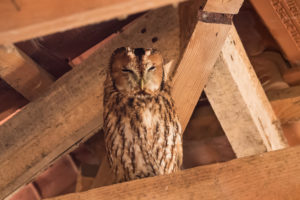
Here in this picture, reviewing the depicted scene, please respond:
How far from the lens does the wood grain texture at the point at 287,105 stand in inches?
75.9

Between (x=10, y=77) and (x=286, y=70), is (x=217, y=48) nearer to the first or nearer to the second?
(x=286, y=70)

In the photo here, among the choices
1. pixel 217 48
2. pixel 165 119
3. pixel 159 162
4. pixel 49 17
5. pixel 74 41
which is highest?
pixel 74 41

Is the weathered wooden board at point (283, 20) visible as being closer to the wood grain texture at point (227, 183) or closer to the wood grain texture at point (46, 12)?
the wood grain texture at point (227, 183)

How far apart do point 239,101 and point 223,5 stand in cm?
41

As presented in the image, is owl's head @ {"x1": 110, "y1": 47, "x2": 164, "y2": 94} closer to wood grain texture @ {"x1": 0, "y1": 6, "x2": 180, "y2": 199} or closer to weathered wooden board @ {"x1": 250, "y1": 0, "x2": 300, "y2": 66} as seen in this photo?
wood grain texture @ {"x1": 0, "y1": 6, "x2": 180, "y2": 199}

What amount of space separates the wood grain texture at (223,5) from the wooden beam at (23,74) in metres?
0.77

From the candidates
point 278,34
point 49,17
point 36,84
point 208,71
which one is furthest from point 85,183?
point 49,17

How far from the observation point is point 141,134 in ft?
5.22

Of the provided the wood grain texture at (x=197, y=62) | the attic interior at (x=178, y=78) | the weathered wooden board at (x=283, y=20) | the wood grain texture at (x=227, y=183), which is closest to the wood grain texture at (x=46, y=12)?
the wood grain texture at (x=227, y=183)

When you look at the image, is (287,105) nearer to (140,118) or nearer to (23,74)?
(140,118)

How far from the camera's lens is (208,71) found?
1567 mm

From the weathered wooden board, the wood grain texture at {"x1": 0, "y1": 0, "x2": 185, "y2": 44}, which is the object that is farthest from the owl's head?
the wood grain texture at {"x1": 0, "y1": 0, "x2": 185, "y2": 44}

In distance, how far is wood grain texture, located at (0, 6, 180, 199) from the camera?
63.3 inches

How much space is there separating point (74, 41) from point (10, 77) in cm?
→ 37
